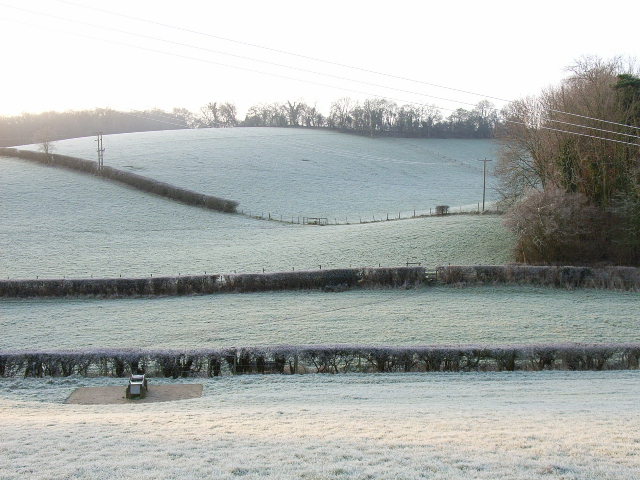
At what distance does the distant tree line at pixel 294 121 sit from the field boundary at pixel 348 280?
89793 millimetres

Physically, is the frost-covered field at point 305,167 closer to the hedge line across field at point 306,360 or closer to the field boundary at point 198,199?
the field boundary at point 198,199

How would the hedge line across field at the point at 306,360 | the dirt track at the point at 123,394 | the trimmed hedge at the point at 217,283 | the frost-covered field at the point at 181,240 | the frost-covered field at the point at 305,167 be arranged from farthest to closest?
the frost-covered field at the point at 305,167 < the frost-covered field at the point at 181,240 < the trimmed hedge at the point at 217,283 < the hedge line across field at the point at 306,360 < the dirt track at the point at 123,394

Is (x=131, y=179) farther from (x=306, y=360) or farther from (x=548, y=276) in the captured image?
(x=306, y=360)

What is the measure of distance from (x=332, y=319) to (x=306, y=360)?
8244 millimetres

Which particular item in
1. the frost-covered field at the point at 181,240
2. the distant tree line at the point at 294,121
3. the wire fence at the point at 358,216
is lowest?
the frost-covered field at the point at 181,240

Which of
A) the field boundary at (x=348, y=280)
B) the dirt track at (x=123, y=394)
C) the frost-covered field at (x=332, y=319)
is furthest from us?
the field boundary at (x=348, y=280)

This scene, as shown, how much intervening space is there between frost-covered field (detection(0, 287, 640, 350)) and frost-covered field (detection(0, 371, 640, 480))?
7045 millimetres

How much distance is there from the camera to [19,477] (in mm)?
10359

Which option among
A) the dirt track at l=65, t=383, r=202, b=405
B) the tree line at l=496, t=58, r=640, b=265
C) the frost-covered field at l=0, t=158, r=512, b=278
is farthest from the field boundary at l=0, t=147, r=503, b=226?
the dirt track at l=65, t=383, r=202, b=405

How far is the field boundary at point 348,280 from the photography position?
118 feet

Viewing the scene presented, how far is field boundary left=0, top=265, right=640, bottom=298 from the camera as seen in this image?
118ft

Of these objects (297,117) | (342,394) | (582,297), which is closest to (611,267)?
(582,297)

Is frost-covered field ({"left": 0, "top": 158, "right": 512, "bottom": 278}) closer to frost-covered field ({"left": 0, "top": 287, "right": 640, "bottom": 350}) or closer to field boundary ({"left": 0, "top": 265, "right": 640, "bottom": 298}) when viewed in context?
field boundary ({"left": 0, "top": 265, "right": 640, "bottom": 298})

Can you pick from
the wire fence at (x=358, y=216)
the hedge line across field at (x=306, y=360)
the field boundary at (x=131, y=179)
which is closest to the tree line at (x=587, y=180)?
the wire fence at (x=358, y=216)
